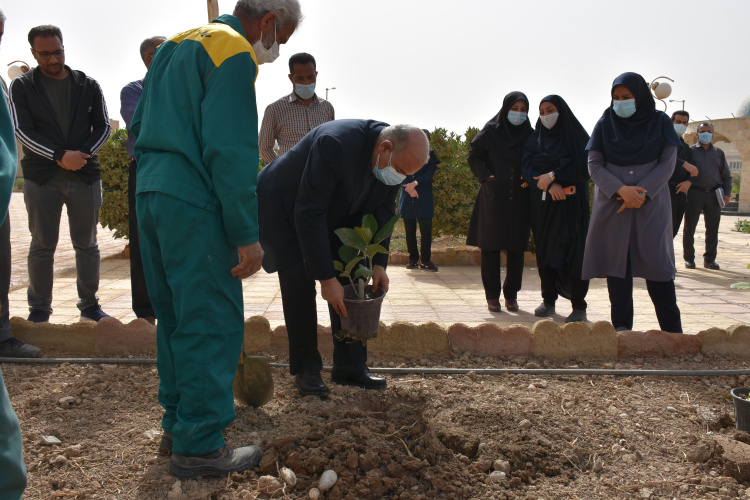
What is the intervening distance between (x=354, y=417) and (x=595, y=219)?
2.58 m

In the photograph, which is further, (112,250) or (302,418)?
(112,250)

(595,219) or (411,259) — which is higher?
(595,219)

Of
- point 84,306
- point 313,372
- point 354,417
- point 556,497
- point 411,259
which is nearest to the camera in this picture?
point 556,497

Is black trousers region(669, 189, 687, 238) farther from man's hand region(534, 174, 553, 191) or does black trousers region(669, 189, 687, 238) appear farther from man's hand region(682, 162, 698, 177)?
man's hand region(534, 174, 553, 191)

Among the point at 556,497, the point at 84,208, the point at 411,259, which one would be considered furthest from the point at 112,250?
the point at 556,497

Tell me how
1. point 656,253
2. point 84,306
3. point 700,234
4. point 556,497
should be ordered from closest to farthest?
1. point 556,497
2. point 656,253
3. point 84,306
4. point 700,234

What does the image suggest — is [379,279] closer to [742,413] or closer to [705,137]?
[742,413]

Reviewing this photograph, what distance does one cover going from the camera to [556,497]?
237 centimetres

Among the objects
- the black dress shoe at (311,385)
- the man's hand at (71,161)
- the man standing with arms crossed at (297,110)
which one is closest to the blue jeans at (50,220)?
the man's hand at (71,161)

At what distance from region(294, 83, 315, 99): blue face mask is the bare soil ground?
2.58 metres

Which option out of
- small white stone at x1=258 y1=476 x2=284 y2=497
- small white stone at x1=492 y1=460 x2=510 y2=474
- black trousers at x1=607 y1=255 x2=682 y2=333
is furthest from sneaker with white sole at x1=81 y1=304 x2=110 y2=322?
black trousers at x1=607 y1=255 x2=682 y2=333

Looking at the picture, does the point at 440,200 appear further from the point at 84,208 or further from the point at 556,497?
the point at 556,497

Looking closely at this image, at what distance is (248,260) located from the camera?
234 centimetres

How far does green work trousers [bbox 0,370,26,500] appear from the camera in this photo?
1472 millimetres
